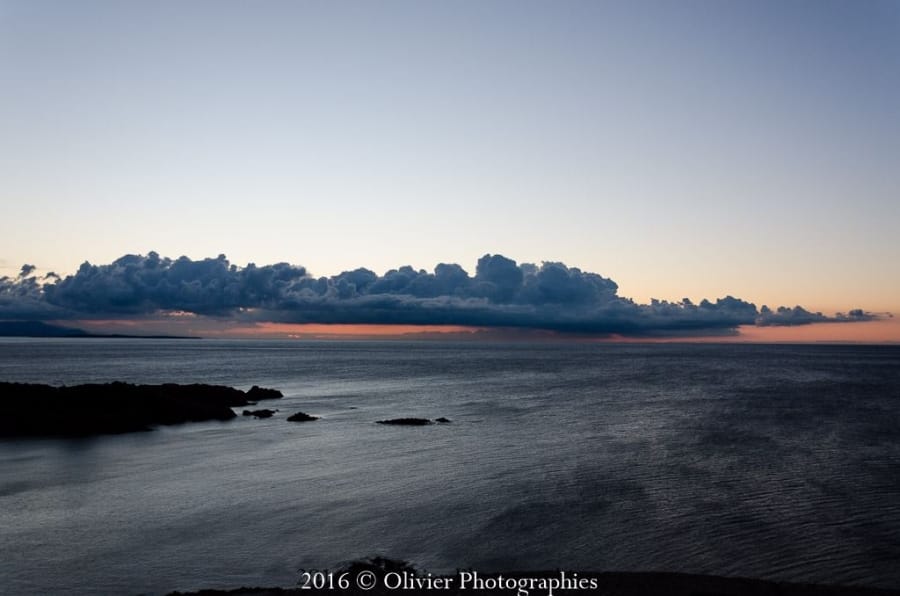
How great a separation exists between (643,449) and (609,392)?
52038 millimetres

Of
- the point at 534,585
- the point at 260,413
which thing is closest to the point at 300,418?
the point at 260,413

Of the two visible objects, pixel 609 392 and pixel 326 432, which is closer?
pixel 326 432

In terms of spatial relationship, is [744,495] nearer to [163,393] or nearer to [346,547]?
[346,547]

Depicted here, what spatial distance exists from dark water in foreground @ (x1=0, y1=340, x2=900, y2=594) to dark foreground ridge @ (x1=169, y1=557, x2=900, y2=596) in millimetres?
1339

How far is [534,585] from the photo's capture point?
70.1 ft

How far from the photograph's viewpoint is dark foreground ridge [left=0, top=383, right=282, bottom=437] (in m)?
57.8

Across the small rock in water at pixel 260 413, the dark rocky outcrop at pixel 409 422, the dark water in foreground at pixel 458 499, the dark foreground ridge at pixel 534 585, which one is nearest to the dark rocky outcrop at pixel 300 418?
the dark water in foreground at pixel 458 499

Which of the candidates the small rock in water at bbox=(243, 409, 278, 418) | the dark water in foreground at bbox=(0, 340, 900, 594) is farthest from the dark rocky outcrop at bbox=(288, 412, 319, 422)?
the small rock in water at bbox=(243, 409, 278, 418)

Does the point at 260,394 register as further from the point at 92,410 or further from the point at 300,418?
the point at 92,410

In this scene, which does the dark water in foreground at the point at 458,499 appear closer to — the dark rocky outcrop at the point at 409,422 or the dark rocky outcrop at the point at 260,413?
the dark rocky outcrop at the point at 409,422

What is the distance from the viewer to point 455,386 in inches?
4451

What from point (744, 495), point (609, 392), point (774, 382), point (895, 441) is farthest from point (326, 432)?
point (774, 382)

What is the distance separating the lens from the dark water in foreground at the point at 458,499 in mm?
24188

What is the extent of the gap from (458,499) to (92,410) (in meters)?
45.5
